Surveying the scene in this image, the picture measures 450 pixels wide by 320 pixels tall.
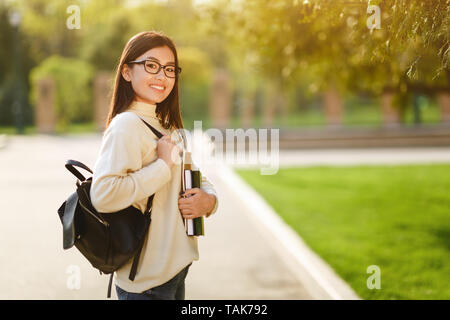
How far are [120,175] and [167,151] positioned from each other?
24cm

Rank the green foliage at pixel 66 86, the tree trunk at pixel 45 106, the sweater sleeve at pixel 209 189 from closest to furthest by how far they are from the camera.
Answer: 1. the sweater sleeve at pixel 209 189
2. the tree trunk at pixel 45 106
3. the green foliage at pixel 66 86

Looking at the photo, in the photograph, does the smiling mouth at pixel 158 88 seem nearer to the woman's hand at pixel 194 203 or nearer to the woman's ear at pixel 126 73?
the woman's ear at pixel 126 73

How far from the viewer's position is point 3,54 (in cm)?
4034

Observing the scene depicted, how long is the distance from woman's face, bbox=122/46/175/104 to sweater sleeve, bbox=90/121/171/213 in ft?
0.87

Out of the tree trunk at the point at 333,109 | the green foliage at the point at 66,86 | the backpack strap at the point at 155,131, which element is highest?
the green foliage at the point at 66,86

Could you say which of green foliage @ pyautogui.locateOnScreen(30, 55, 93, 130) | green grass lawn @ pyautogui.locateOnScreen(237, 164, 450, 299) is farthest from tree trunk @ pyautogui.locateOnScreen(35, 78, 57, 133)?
green grass lawn @ pyautogui.locateOnScreen(237, 164, 450, 299)

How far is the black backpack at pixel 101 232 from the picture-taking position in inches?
89.7

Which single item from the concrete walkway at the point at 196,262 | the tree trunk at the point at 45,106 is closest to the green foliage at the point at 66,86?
the tree trunk at the point at 45,106

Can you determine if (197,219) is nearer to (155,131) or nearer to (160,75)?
(155,131)

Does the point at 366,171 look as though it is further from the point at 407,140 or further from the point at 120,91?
the point at 120,91

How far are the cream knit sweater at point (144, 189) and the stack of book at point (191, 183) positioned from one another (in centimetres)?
3

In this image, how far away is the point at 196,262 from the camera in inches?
231

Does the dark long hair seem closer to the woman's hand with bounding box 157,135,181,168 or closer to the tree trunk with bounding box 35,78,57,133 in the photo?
the woman's hand with bounding box 157,135,181,168
